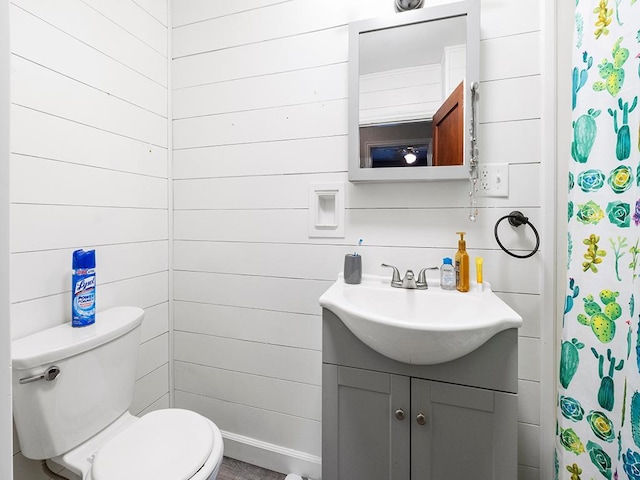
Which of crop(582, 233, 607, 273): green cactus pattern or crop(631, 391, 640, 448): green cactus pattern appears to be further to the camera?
crop(582, 233, 607, 273): green cactus pattern

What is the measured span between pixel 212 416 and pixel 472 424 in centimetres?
125

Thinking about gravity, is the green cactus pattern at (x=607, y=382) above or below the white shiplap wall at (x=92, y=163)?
below

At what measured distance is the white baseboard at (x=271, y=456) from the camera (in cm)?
139

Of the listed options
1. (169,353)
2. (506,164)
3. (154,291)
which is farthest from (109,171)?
(506,164)

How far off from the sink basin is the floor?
0.96 m

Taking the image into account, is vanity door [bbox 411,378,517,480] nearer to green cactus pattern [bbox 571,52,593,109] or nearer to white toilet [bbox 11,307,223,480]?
white toilet [bbox 11,307,223,480]

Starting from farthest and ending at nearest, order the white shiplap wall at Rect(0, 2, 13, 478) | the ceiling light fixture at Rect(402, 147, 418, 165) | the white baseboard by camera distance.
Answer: the white baseboard → the ceiling light fixture at Rect(402, 147, 418, 165) → the white shiplap wall at Rect(0, 2, 13, 478)

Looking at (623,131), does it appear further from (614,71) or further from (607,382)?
(607,382)

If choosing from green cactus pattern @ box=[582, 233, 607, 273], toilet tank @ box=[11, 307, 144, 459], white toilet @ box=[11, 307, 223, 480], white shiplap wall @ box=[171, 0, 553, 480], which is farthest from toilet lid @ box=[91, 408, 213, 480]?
green cactus pattern @ box=[582, 233, 607, 273]

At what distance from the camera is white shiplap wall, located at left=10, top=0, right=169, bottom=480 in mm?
1000

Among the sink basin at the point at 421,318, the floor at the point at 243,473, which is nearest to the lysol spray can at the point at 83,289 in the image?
the sink basin at the point at 421,318

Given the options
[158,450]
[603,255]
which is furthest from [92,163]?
[603,255]

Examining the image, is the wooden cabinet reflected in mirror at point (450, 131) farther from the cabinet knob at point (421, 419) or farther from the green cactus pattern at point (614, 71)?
the cabinet knob at point (421, 419)

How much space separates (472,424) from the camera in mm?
879
